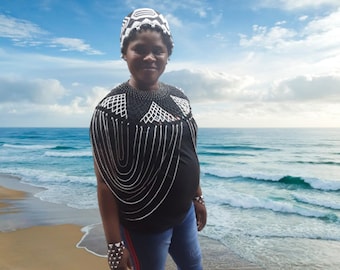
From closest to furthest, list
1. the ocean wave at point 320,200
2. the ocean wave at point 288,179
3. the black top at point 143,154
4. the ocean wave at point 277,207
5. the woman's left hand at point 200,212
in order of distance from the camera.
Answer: the black top at point 143,154
the woman's left hand at point 200,212
the ocean wave at point 277,207
the ocean wave at point 320,200
the ocean wave at point 288,179

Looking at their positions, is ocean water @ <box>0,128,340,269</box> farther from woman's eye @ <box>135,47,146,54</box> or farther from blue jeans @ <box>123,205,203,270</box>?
woman's eye @ <box>135,47,146,54</box>

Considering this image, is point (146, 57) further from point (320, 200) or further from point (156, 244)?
point (320, 200)

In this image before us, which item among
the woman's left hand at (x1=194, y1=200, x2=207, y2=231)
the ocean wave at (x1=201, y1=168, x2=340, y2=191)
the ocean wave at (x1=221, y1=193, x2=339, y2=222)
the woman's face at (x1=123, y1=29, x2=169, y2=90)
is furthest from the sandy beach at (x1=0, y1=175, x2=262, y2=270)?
the ocean wave at (x1=201, y1=168, x2=340, y2=191)

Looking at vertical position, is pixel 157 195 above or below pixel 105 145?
below

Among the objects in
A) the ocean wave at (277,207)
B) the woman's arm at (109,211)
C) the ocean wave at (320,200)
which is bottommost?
the ocean wave at (320,200)

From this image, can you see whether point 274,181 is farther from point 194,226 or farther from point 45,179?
point 194,226

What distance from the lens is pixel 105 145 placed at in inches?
59.1

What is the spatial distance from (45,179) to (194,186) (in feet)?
38.3

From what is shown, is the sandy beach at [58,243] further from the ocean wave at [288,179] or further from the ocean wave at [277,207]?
the ocean wave at [288,179]

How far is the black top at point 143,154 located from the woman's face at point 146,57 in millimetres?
61

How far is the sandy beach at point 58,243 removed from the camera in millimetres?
4102

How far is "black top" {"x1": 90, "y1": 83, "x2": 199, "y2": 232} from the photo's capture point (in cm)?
150

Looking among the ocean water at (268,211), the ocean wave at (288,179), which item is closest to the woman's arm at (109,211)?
the ocean water at (268,211)

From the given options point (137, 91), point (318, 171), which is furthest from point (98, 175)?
point (318, 171)
